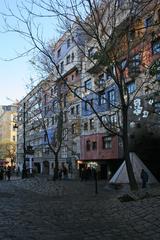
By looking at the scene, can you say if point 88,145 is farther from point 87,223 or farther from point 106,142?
point 87,223

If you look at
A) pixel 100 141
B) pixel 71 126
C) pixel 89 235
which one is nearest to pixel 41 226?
pixel 89 235

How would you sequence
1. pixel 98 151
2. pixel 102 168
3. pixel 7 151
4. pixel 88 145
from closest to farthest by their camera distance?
pixel 98 151 → pixel 102 168 → pixel 88 145 → pixel 7 151

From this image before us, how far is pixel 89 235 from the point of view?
1106cm

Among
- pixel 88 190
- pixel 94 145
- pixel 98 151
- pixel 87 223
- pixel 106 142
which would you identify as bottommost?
pixel 87 223

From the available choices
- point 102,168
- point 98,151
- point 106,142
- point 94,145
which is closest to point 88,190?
point 106,142

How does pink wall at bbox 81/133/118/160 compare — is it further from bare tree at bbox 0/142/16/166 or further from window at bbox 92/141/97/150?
bare tree at bbox 0/142/16/166

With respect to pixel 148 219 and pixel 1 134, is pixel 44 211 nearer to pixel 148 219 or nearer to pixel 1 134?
pixel 148 219

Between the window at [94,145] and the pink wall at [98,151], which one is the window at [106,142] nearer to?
the pink wall at [98,151]

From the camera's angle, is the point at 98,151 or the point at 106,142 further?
the point at 98,151

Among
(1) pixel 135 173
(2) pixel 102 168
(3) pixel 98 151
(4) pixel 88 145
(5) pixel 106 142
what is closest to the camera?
(1) pixel 135 173

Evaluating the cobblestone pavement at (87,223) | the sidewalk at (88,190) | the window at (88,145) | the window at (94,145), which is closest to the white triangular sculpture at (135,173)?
the sidewalk at (88,190)

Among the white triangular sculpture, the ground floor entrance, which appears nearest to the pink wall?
the ground floor entrance

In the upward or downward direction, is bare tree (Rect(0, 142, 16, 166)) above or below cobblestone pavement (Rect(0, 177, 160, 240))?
above

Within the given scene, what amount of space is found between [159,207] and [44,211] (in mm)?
4399
